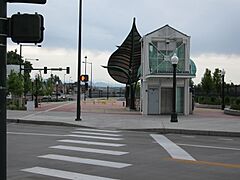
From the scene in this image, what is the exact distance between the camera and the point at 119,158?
38.8 feet

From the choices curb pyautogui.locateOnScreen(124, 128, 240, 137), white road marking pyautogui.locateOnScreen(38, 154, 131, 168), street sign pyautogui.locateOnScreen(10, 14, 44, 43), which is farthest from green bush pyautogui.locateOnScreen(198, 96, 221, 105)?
street sign pyautogui.locateOnScreen(10, 14, 44, 43)

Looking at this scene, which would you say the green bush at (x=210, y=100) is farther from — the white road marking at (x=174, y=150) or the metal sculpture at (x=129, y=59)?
the white road marking at (x=174, y=150)

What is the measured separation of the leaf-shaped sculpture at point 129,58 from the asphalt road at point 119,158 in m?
31.7

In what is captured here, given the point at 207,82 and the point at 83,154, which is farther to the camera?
the point at 207,82

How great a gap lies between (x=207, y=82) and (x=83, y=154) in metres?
50.9

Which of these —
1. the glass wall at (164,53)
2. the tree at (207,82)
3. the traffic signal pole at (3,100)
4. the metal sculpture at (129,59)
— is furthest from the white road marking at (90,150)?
the tree at (207,82)

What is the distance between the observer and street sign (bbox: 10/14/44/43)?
595 centimetres

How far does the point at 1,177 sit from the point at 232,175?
18.6 ft

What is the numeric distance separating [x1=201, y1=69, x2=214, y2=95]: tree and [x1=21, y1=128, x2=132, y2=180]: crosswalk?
4519 centimetres

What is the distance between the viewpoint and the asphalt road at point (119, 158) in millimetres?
9500

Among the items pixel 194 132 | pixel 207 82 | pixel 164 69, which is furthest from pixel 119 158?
pixel 207 82

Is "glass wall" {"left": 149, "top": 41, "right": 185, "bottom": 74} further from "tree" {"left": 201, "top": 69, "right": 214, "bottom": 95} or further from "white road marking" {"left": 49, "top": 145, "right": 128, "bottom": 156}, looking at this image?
"tree" {"left": 201, "top": 69, "right": 214, "bottom": 95}

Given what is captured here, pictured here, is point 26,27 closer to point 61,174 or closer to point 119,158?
point 61,174

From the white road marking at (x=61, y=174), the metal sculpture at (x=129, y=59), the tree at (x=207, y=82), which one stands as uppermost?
the metal sculpture at (x=129, y=59)
